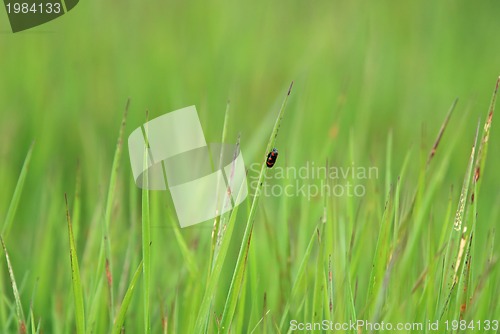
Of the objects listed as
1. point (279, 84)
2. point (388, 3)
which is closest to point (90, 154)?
point (279, 84)

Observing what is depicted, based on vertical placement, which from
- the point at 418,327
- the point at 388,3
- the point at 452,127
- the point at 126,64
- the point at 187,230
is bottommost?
the point at 418,327

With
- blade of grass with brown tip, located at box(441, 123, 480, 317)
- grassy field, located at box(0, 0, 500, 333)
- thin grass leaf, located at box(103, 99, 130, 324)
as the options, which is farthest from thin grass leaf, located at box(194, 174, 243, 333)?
blade of grass with brown tip, located at box(441, 123, 480, 317)

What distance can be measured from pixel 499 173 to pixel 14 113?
1.19 metres

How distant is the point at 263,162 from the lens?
0.84m

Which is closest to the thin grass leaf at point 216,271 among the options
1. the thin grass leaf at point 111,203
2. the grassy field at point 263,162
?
the grassy field at point 263,162

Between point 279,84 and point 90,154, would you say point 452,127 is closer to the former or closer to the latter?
point 279,84

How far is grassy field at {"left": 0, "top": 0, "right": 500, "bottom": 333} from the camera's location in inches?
35.4

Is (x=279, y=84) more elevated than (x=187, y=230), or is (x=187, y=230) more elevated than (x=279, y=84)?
(x=279, y=84)

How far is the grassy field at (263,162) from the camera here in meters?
0.90

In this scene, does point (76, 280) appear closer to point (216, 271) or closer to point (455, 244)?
point (216, 271)

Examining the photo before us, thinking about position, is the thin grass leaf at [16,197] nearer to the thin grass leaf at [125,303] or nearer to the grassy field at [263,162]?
the grassy field at [263,162]

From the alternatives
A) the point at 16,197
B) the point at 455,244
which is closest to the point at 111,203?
the point at 16,197

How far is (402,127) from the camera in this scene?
5.93 feet

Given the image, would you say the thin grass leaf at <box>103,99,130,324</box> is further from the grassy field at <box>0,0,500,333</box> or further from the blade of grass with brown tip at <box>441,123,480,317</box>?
the blade of grass with brown tip at <box>441,123,480,317</box>
